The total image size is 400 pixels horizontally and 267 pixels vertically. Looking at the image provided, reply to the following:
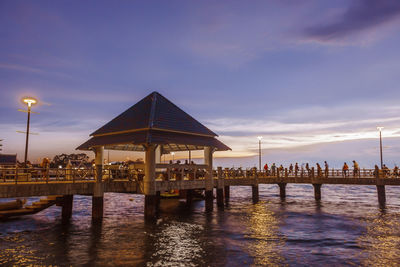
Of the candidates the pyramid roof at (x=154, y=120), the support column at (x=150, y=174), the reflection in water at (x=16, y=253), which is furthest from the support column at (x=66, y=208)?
the support column at (x=150, y=174)

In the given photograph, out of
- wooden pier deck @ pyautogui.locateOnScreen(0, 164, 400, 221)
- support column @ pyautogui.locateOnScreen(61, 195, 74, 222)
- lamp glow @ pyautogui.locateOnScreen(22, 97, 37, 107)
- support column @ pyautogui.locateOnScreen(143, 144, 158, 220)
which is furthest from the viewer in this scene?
support column @ pyautogui.locateOnScreen(61, 195, 74, 222)

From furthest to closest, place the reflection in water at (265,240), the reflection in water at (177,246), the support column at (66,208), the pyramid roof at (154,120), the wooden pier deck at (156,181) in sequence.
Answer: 1. the support column at (66,208)
2. the pyramid roof at (154,120)
3. the wooden pier deck at (156,181)
4. the reflection in water at (265,240)
5. the reflection in water at (177,246)

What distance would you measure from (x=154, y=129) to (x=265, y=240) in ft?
37.7

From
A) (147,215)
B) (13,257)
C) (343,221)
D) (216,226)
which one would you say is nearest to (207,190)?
(216,226)

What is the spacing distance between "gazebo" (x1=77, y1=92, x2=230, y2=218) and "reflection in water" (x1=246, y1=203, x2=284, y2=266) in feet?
18.7

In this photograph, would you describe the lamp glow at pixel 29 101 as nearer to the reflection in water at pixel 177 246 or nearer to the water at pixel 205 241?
the water at pixel 205 241

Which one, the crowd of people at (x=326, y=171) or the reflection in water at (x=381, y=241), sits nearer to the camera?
the reflection in water at (x=381, y=241)

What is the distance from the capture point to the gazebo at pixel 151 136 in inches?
956

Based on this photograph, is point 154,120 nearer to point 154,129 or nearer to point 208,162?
point 154,129

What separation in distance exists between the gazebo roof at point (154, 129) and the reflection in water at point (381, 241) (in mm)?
14221

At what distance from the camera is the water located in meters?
16.7

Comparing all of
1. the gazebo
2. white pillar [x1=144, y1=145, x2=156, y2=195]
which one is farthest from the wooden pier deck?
the gazebo

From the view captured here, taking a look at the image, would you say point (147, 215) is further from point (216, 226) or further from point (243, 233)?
point (243, 233)

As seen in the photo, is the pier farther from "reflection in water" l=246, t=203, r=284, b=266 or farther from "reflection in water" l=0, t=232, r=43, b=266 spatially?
"reflection in water" l=246, t=203, r=284, b=266
